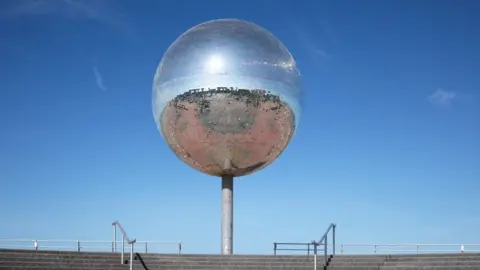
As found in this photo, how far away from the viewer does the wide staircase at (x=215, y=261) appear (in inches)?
Result: 755

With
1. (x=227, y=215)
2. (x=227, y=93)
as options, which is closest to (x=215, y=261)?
(x=227, y=215)

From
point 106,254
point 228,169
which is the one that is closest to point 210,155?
point 228,169

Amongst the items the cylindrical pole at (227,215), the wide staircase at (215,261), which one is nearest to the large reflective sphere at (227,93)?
the cylindrical pole at (227,215)

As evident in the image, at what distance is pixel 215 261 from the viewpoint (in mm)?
20328

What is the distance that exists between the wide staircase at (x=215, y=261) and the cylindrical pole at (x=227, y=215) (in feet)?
5.36

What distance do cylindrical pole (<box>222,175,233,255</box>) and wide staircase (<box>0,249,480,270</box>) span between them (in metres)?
1.63

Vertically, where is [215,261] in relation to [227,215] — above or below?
below

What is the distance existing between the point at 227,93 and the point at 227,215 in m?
4.52

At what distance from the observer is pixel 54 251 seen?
2014 centimetres

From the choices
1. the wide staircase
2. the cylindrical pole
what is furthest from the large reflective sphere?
the wide staircase

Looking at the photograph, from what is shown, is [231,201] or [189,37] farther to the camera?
[231,201]

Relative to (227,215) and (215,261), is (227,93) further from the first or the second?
(215,261)

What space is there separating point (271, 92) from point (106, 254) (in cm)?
681

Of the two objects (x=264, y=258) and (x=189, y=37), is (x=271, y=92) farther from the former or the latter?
(x=264, y=258)
